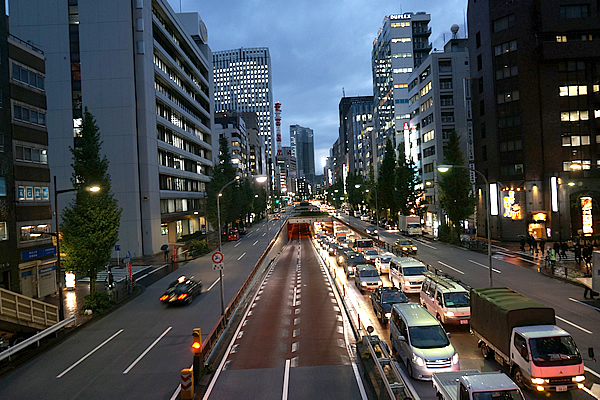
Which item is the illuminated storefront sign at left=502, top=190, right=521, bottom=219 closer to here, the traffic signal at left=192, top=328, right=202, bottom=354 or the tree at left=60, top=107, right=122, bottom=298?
the tree at left=60, top=107, right=122, bottom=298

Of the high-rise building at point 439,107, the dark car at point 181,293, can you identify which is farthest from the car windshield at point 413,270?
the high-rise building at point 439,107

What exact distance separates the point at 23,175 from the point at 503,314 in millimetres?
30580

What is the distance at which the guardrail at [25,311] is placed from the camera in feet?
59.9

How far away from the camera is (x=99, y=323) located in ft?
76.6

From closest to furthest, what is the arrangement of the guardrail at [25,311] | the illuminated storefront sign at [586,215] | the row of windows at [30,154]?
the guardrail at [25,311] → the row of windows at [30,154] → the illuminated storefront sign at [586,215]

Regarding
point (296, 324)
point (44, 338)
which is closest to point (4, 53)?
point (44, 338)

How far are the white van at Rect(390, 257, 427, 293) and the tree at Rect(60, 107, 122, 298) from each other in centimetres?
2070

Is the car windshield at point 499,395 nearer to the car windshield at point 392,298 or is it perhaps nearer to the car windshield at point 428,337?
the car windshield at point 428,337

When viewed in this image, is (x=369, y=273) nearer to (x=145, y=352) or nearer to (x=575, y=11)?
(x=145, y=352)

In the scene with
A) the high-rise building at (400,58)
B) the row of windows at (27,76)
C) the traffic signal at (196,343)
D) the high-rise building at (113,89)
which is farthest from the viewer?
the high-rise building at (400,58)

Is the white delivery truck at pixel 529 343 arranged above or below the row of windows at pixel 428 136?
below

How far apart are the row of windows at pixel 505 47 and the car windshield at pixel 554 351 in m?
53.1

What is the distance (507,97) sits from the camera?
176ft

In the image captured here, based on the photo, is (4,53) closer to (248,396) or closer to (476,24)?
(248,396)
